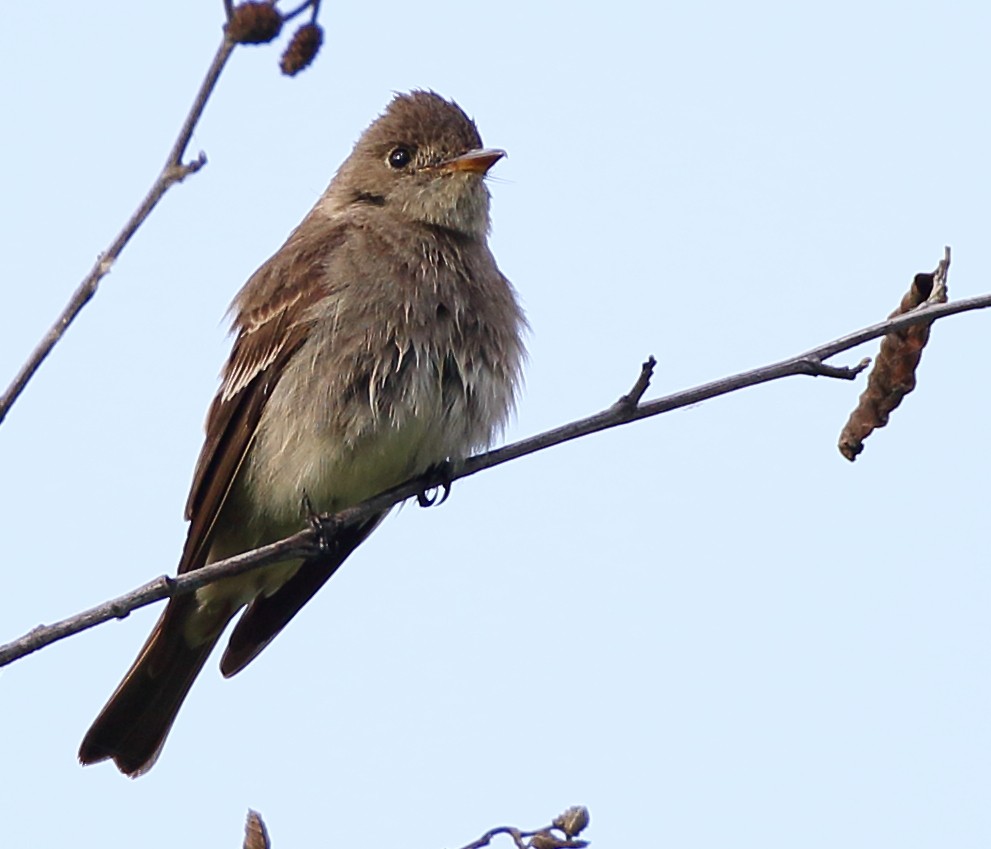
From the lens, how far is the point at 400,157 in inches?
299

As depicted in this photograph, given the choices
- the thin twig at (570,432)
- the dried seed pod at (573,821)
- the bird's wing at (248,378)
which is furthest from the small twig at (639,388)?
the bird's wing at (248,378)

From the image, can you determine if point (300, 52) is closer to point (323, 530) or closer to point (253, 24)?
point (253, 24)

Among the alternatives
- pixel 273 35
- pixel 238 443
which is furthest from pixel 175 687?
pixel 273 35

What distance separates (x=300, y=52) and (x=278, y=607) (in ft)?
13.4

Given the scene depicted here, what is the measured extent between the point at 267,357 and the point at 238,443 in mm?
396

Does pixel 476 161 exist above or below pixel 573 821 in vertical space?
above

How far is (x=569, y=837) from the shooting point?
450 centimetres

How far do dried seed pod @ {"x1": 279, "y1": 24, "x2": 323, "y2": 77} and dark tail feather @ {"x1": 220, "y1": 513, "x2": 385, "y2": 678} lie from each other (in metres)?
3.77

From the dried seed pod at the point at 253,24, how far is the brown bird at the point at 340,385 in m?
3.07

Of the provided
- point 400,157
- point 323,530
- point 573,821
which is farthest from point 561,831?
point 400,157

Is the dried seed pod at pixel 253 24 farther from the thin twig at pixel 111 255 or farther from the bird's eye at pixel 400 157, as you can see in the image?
the bird's eye at pixel 400 157

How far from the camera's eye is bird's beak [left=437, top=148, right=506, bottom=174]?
282 inches

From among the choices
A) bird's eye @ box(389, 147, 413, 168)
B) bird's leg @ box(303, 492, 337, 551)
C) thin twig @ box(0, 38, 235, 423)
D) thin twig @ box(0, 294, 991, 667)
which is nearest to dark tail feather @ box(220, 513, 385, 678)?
bird's leg @ box(303, 492, 337, 551)

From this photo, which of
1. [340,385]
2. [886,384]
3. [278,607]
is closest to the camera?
[886,384]
